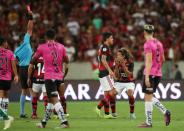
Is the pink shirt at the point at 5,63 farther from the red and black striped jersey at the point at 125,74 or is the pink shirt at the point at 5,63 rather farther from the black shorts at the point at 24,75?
the red and black striped jersey at the point at 125,74

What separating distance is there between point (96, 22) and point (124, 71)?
519 inches

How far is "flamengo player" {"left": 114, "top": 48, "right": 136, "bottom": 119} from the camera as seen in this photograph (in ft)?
65.5

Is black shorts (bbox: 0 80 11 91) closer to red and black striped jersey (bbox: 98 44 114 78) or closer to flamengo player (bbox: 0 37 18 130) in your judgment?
flamengo player (bbox: 0 37 18 130)

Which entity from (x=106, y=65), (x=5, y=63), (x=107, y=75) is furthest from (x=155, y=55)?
(x=5, y=63)

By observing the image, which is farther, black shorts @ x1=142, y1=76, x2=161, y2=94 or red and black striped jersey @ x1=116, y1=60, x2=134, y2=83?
red and black striped jersey @ x1=116, y1=60, x2=134, y2=83

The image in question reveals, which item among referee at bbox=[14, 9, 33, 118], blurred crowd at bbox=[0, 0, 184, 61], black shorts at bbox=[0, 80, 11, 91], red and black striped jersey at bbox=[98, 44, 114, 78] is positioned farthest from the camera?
blurred crowd at bbox=[0, 0, 184, 61]

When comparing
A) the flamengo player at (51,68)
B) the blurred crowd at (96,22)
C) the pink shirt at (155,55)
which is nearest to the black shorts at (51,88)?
the flamengo player at (51,68)

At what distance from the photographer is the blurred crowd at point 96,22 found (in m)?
31.2

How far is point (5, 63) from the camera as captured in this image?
61.8ft

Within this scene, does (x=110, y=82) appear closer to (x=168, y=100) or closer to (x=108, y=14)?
(x=168, y=100)

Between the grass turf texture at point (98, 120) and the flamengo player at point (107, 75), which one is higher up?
the flamengo player at point (107, 75)

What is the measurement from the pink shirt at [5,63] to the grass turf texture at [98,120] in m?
1.27

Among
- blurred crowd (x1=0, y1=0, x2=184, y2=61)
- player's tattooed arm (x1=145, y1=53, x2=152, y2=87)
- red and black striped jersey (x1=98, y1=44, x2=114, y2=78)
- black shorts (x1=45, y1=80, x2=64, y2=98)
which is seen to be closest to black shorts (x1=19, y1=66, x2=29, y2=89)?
red and black striped jersey (x1=98, y1=44, x2=114, y2=78)

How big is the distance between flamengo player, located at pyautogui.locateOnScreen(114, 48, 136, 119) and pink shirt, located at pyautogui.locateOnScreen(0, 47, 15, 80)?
10.4ft
